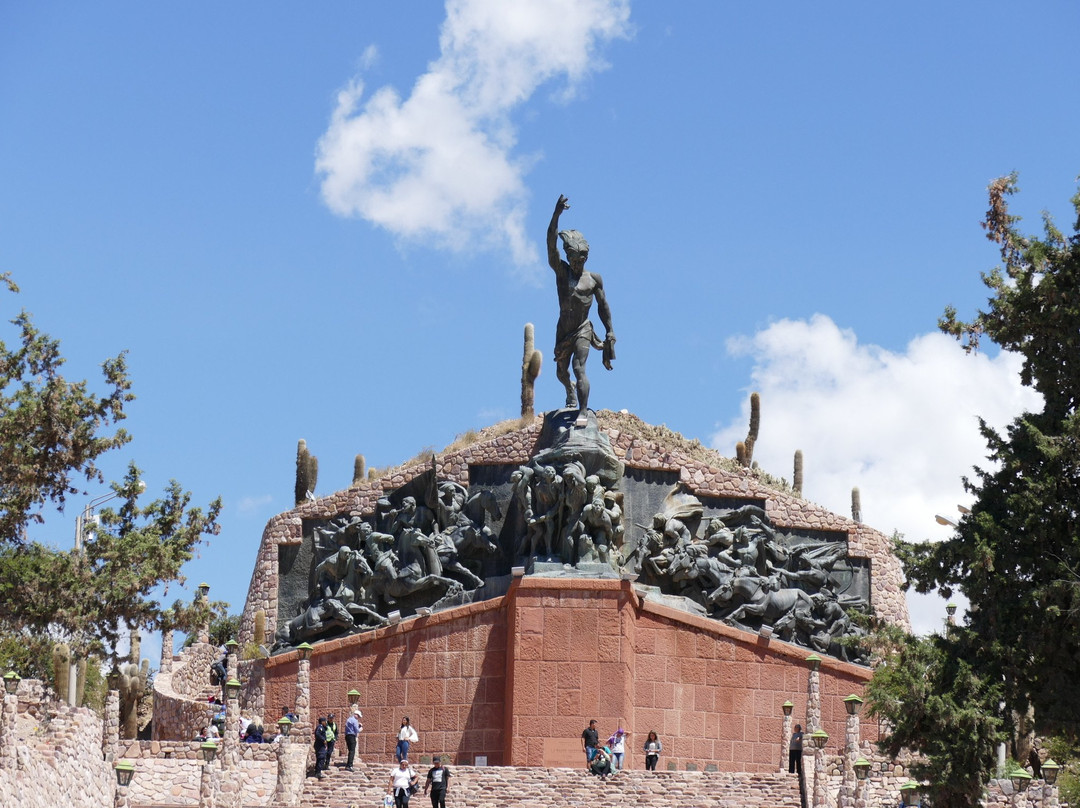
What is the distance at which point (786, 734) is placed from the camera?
33.5 metres

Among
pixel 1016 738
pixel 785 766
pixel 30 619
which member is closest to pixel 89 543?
pixel 30 619

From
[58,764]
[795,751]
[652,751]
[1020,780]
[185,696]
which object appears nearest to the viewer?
[58,764]

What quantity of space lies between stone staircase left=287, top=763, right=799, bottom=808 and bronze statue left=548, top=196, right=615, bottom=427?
→ 28.7ft

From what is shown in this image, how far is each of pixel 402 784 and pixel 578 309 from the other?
12.4 meters

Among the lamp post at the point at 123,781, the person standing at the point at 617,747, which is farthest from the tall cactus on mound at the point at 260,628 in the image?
the lamp post at the point at 123,781

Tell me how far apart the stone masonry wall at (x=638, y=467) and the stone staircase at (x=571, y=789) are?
977 centimetres

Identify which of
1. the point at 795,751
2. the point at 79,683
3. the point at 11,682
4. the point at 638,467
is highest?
the point at 638,467

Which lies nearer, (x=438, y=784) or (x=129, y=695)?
(x=438, y=784)

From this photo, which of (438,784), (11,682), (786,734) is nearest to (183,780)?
(438,784)

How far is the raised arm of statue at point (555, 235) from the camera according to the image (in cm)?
3638

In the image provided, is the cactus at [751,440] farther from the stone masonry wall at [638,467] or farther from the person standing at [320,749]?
the person standing at [320,749]

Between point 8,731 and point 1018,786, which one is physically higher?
point 8,731

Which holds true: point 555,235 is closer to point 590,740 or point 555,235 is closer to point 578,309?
point 578,309

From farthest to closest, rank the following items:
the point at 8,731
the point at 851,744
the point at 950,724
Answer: the point at 851,744, the point at 950,724, the point at 8,731
